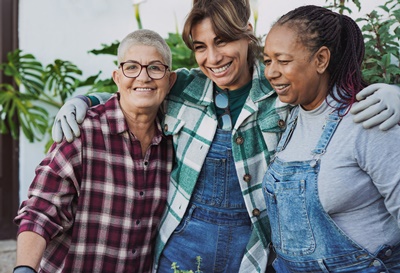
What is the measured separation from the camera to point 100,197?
244 cm

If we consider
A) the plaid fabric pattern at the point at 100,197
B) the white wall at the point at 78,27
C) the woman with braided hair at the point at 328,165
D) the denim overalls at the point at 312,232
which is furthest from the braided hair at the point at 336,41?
the white wall at the point at 78,27

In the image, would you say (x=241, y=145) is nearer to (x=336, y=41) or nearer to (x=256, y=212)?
(x=256, y=212)

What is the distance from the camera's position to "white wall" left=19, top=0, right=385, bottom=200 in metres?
4.82

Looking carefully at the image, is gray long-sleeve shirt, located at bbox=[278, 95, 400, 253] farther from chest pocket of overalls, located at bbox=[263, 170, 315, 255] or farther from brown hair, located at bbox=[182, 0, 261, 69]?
brown hair, located at bbox=[182, 0, 261, 69]

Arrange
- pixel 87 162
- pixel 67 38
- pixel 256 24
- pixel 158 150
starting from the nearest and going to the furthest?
pixel 87 162 → pixel 158 150 → pixel 256 24 → pixel 67 38

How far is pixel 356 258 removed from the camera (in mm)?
1898

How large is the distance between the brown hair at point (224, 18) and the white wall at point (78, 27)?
2260 mm

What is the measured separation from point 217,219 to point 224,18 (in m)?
0.75

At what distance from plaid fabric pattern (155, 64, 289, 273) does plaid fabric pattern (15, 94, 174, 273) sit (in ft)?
0.28

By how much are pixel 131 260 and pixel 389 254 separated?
3.34 feet

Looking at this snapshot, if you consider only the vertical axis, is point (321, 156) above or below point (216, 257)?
above

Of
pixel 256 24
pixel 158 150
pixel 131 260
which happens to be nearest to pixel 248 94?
pixel 158 150

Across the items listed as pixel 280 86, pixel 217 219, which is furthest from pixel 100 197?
pixel 280 86

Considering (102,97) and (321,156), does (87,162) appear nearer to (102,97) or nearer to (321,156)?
(102,97)
